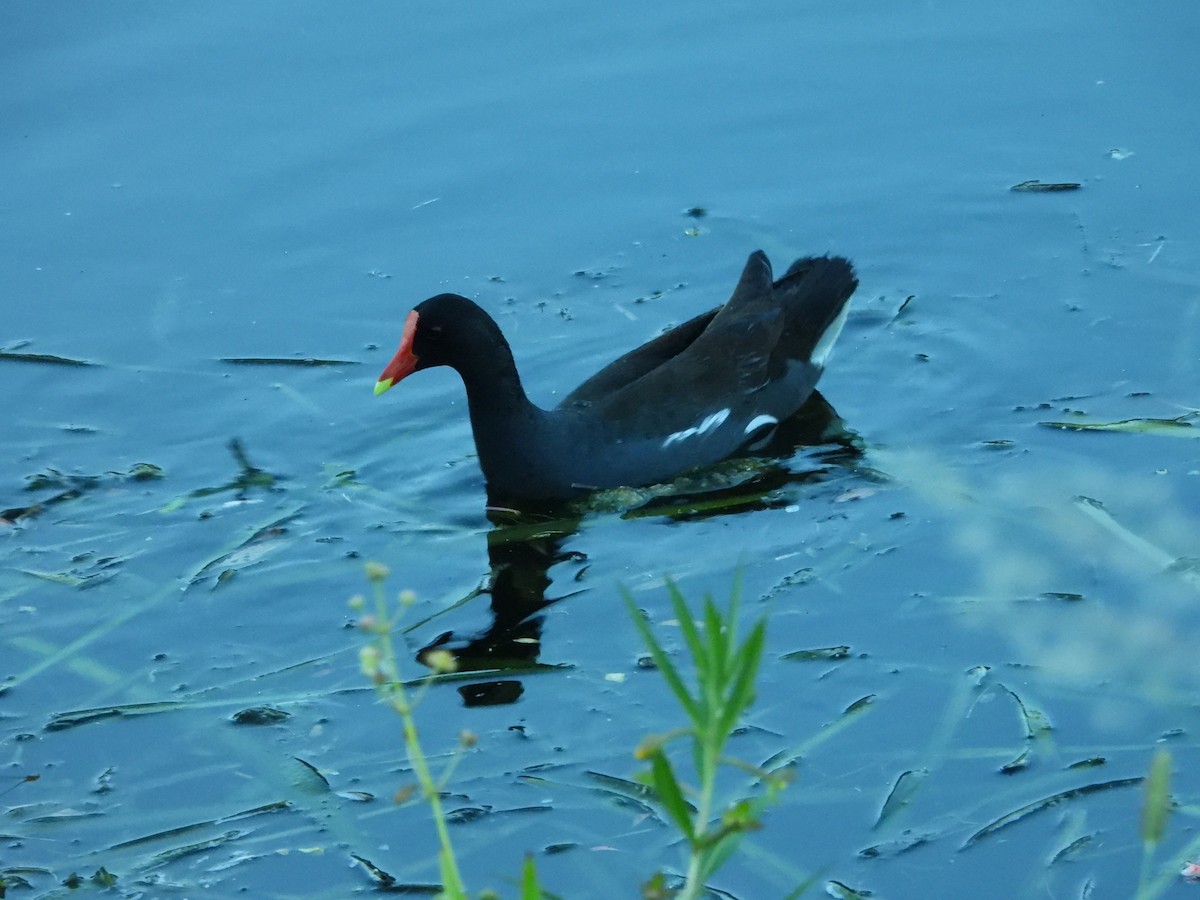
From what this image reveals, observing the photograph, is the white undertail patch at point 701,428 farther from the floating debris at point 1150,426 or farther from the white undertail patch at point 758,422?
the floating debris at point 1150,426

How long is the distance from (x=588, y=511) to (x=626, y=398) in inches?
18.2

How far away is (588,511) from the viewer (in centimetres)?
597

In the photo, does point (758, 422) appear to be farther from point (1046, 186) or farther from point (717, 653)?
point (717, 653)

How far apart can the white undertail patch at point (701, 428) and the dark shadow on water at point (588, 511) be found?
0.49 ft

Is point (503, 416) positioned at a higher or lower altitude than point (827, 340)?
higher

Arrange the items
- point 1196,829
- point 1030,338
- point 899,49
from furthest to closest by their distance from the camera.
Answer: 1. point 899,49
2. point 1030,338
3. point 1196,829

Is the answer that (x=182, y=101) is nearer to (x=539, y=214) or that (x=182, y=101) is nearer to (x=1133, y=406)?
(x=539, y=214)

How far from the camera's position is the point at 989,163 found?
8.00 metres

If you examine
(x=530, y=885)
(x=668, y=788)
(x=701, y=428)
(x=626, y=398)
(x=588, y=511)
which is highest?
(x=668, y=788)

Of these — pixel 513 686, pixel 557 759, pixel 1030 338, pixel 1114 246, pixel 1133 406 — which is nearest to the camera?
pixel 557 759

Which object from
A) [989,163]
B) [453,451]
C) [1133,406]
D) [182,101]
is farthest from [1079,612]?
[182,101]

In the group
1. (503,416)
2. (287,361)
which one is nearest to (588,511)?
(503,416)

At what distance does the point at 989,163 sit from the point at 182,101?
164 inches

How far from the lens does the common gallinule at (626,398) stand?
598cm
